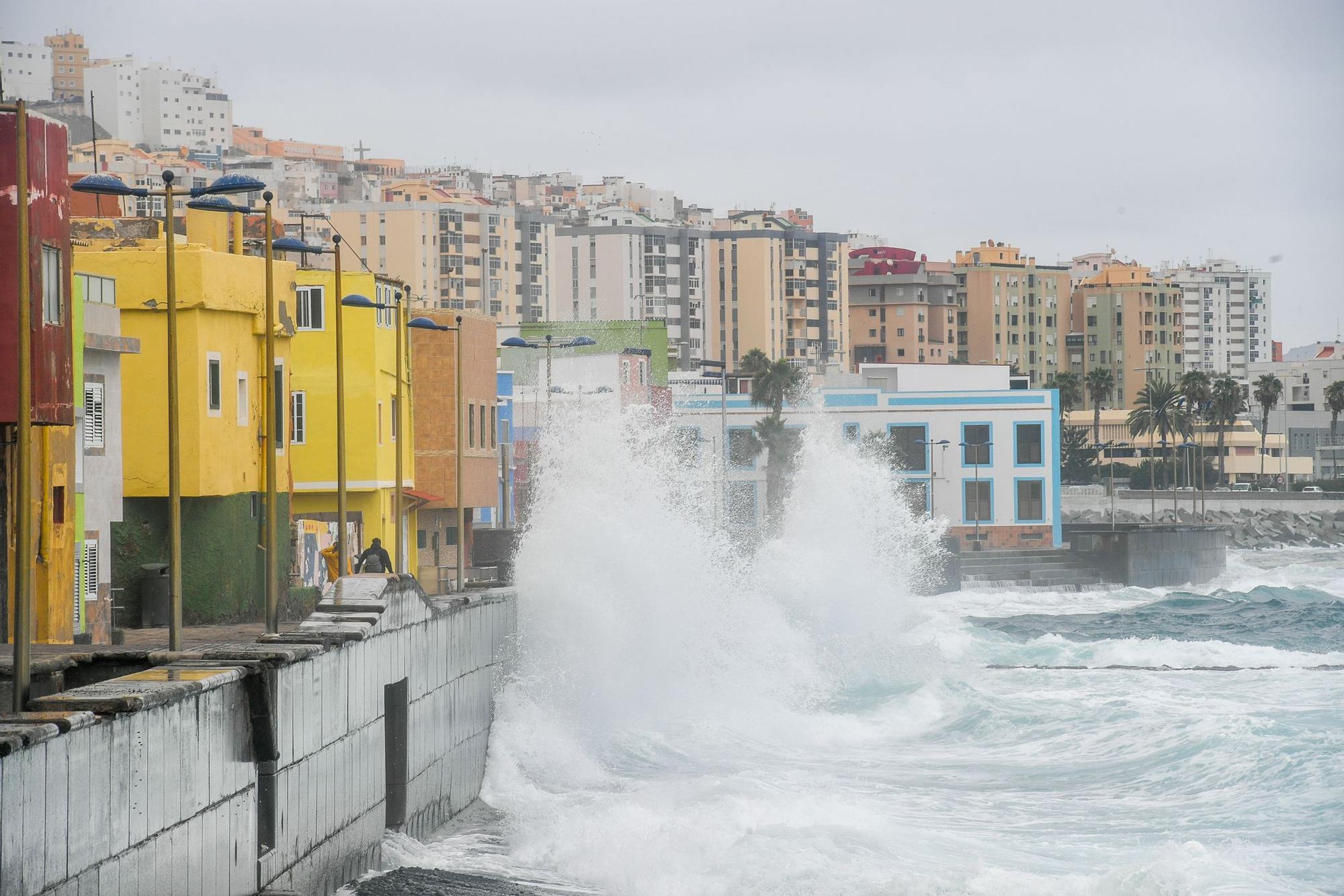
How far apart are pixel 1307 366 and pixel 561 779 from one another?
15594 centimetres

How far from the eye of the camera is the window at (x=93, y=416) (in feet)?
74.9

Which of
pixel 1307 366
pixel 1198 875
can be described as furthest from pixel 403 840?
pixel 1307 366

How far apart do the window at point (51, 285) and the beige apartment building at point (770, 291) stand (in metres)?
116

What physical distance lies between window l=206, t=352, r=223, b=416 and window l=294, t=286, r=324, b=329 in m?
6.61

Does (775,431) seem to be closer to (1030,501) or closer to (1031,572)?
A: (1030,501)

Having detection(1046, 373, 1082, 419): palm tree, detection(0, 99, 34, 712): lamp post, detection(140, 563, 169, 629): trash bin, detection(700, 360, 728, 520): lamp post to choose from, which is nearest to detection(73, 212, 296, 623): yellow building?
detection(140, 563, 169, 629): trash bin

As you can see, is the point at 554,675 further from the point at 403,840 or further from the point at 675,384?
the point at 675,384

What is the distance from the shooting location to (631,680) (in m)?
28.5

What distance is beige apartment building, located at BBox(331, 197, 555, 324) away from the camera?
405ft

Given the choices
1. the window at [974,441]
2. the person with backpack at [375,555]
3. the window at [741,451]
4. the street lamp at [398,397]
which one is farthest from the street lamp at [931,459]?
the person with backpack at [375,555]

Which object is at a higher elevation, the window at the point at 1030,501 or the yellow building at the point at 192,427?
the yellow building at the point at 192,427

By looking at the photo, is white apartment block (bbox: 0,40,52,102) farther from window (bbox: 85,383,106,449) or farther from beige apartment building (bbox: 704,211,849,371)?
window (bbox: 85,383,106,449)

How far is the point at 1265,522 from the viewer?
107 meters

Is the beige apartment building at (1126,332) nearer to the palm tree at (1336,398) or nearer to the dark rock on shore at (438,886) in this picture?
the palm tree at (1336,398)
